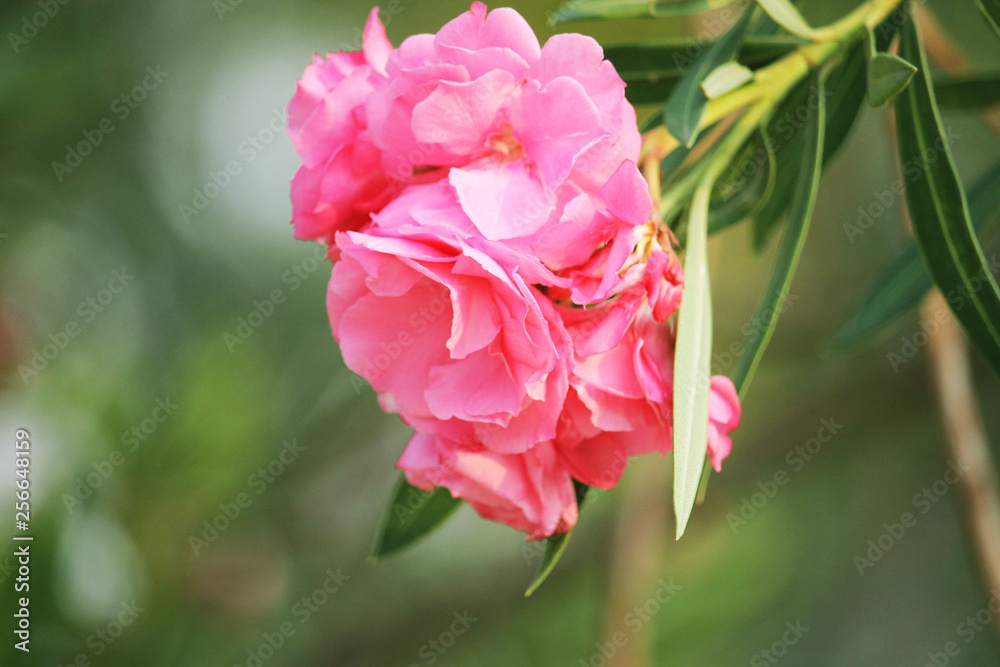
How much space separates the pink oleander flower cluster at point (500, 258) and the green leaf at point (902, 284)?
578 millimetres

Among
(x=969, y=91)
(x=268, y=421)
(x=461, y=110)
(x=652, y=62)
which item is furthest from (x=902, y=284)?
(x=268, y=421)

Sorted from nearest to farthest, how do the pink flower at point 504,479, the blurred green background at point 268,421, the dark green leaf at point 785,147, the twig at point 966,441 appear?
the pink flower at point 504,479
the dark green leaf at point 785,147
the twig at point 966,441
the blurred green background at point 268,421

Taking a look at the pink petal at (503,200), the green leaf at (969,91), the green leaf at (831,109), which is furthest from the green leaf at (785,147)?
the pink petal at (503,200)

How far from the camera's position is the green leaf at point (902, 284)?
1.02m

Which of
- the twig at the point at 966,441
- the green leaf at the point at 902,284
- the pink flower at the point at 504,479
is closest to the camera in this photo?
the pink flower at the point at 504,479

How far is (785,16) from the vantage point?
73 cm

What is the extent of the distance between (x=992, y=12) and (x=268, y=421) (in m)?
1.44

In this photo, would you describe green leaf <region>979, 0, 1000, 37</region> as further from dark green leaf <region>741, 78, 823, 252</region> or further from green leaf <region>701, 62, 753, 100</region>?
green leaf <region>701, 62, 753, 100</region>

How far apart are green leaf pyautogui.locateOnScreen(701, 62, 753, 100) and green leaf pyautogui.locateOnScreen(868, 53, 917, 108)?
0.33 feet

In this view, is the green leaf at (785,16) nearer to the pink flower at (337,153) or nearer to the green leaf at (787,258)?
the green leaf at (787,258)

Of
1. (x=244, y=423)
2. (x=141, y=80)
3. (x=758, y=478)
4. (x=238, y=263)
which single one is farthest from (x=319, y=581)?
(x=141, y=80)

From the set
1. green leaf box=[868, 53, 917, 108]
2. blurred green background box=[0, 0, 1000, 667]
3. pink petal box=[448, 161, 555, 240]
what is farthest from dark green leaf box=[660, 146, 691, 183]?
blurred green background box=[0, 0, 1000, 667]

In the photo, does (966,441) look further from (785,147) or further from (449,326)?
(449,326)

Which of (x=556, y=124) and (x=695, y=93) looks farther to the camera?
(x=695, y=93)
